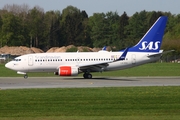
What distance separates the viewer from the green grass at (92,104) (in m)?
17.8

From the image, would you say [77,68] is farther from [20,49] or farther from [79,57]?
[20,49]

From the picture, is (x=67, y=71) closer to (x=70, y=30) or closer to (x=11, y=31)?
(x=11, y=31)

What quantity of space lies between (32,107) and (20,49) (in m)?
87.1

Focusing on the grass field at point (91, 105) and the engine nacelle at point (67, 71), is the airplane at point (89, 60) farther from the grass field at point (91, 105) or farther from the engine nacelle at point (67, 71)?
the grass field at point (91, 105)

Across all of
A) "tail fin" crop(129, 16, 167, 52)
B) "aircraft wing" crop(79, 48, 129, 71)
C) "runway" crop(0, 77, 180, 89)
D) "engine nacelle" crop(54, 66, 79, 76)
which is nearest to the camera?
"runway" crop(0, 77, 180, 89)

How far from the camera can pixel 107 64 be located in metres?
41.0

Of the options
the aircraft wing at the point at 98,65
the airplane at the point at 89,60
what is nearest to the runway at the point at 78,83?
the aircraft wing at the point at 98,65

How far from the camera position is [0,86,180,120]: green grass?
17797 millimetres

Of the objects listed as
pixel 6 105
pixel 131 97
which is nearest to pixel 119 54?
pixel 131 97

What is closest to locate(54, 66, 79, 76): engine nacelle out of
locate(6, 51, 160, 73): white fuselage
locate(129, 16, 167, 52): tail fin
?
locate(6, 51, 160, 73): white fuselage

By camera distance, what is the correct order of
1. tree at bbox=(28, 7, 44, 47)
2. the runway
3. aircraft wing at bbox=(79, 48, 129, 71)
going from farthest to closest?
tree at bbox=(28, 7, 44, 47), aircraft wing at bbox=(79, 48, 129, 71), the runway

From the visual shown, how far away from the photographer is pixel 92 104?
20.8 meters

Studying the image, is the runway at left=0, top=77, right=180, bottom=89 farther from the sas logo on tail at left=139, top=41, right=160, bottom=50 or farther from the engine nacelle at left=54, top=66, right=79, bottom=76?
the sas logo on tail at left=139, top=41, right=160, bottom=50

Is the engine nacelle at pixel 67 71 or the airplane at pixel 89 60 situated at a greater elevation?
the airplane at pixel 89 60
